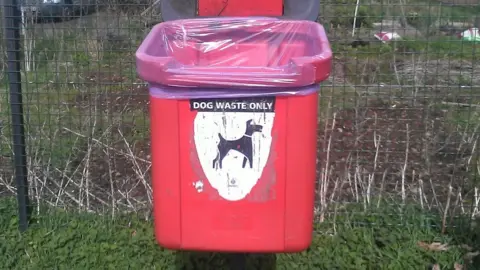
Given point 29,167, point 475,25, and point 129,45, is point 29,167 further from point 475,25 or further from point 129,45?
point 475,25

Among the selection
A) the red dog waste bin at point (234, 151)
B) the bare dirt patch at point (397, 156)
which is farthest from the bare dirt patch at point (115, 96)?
the red dog waste bin at point (234, 151)

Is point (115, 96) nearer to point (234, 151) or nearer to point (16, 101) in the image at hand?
point (16, 101)

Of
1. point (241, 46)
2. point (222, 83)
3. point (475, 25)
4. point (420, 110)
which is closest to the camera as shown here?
point (222, 83)

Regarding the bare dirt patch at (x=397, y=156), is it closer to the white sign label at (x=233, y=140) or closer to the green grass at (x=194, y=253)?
the green grass at (x=194, y=253)

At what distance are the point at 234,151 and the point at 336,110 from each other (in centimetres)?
232

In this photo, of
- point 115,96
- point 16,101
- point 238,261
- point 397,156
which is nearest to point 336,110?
point 397,156

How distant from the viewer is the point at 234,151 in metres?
2.74

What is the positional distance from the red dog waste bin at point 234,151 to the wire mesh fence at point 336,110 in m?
1.60

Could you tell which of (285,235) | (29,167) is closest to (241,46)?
(285,235)

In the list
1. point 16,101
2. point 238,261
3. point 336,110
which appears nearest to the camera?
point 238,261

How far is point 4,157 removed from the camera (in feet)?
16.8

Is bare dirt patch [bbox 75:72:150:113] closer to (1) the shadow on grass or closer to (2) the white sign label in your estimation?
(1) the shadow on grass

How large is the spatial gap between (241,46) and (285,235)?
3.18ft

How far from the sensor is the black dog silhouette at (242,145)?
2721mm
